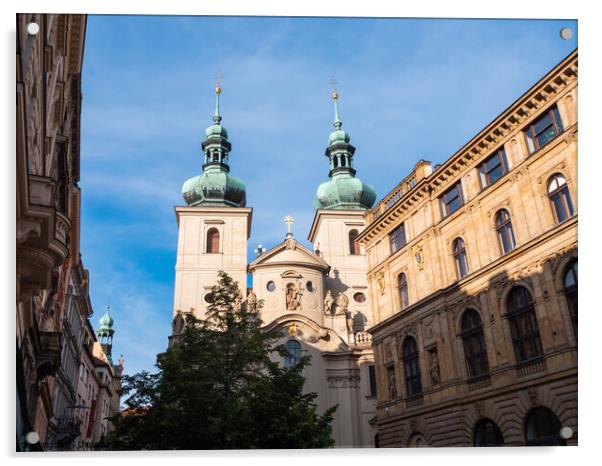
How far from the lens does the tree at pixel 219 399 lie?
10.2 m

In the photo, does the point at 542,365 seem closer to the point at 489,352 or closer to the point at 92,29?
the point at 489,352

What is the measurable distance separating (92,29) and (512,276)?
9596 mm

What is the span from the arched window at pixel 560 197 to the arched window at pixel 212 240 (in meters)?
25.9

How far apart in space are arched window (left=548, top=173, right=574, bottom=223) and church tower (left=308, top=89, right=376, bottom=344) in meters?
21.8

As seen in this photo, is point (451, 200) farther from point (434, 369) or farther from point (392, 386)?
point (392, 386)

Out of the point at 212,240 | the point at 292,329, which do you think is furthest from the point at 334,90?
the point at 212,240

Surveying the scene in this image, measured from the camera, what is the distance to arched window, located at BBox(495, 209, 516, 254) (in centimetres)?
1348

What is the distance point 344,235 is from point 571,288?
28.4 meters

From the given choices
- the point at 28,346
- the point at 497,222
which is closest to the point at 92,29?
the point at 28,346

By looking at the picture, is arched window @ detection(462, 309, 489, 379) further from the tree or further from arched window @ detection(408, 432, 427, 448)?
the tree

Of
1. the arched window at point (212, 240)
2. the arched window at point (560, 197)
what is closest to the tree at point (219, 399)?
the arched window at point (560, 197)

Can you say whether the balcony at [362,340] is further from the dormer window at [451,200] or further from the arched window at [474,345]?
the arched window at [474,345]

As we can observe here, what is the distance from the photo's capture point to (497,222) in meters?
14.0

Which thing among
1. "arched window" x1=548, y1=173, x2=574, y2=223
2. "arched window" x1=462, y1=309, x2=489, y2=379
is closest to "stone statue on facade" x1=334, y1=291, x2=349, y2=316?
"arched window" x1=462, y1=309, x2=489, y2=379
